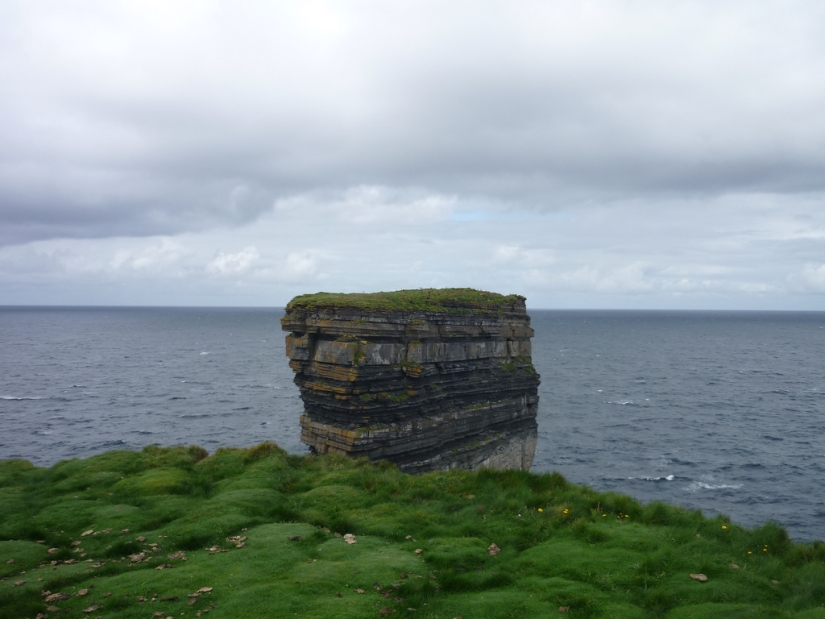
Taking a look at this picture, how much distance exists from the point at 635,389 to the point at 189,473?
3285 inches

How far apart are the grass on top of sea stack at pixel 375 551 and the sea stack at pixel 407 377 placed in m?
5.46

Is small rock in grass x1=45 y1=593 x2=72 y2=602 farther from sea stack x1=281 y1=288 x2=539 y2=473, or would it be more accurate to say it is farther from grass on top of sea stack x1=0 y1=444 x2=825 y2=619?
sea stack x1=281 y1=288 x2=539 y2=473

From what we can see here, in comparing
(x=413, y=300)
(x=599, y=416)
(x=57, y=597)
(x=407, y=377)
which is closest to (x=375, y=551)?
(x=57, y=597)

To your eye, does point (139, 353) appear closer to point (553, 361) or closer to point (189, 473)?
point (553, 361)

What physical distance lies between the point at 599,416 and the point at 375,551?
2456 inches

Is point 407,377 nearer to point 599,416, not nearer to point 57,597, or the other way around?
point 57,597

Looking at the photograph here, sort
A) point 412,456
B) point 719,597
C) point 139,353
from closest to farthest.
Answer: point 719,597 < point 412,456 < point 139,353

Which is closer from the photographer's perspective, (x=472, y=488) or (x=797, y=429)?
(x=472, y=488)

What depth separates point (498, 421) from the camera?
31.8m

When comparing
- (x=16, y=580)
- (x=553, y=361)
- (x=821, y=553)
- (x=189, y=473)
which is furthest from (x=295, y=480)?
(x=553, y=361)

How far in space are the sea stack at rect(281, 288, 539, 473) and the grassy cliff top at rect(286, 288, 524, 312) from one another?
0.19 feet

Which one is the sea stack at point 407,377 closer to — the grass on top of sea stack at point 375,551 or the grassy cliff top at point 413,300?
the grassy cliff top at point 413,300

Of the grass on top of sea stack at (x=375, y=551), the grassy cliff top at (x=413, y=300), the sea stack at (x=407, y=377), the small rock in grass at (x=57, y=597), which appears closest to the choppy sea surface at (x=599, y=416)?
the sea stack at (x=407, y=377)

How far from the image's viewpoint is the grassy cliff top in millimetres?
25263
